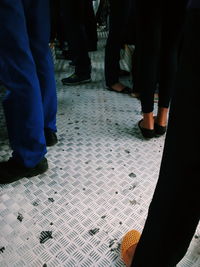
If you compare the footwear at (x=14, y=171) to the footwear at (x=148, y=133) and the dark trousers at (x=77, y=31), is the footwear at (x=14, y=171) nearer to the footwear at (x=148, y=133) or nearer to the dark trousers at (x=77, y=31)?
the footwear at (x=148, y=133)

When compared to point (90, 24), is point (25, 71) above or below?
above

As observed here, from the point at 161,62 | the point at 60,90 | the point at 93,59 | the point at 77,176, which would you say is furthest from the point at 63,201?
the point at 93,59

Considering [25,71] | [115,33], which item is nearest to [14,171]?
[25,71]

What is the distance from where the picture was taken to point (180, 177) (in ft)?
1.15

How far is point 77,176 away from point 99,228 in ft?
0.81

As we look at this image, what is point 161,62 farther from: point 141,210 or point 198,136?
point 198,136

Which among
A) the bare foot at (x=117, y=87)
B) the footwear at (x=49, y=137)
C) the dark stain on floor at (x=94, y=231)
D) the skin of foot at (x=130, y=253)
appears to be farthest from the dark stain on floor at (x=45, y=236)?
the bare foot at (x=117, y=87)

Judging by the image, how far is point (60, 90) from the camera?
1.69 meters

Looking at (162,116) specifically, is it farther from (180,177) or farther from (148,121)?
(180,177)

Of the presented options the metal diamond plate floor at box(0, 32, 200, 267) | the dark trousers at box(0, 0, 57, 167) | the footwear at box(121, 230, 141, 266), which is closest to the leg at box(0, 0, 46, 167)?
the dark trousers at box(0, 0, 57, 167)

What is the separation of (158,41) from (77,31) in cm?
91

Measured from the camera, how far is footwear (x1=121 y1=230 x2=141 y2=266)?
592 mm

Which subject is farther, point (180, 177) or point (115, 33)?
point (115, 33)

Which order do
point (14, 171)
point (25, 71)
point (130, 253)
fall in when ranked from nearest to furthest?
point (130, 253) → point (25, 71) → point (14, 171)
